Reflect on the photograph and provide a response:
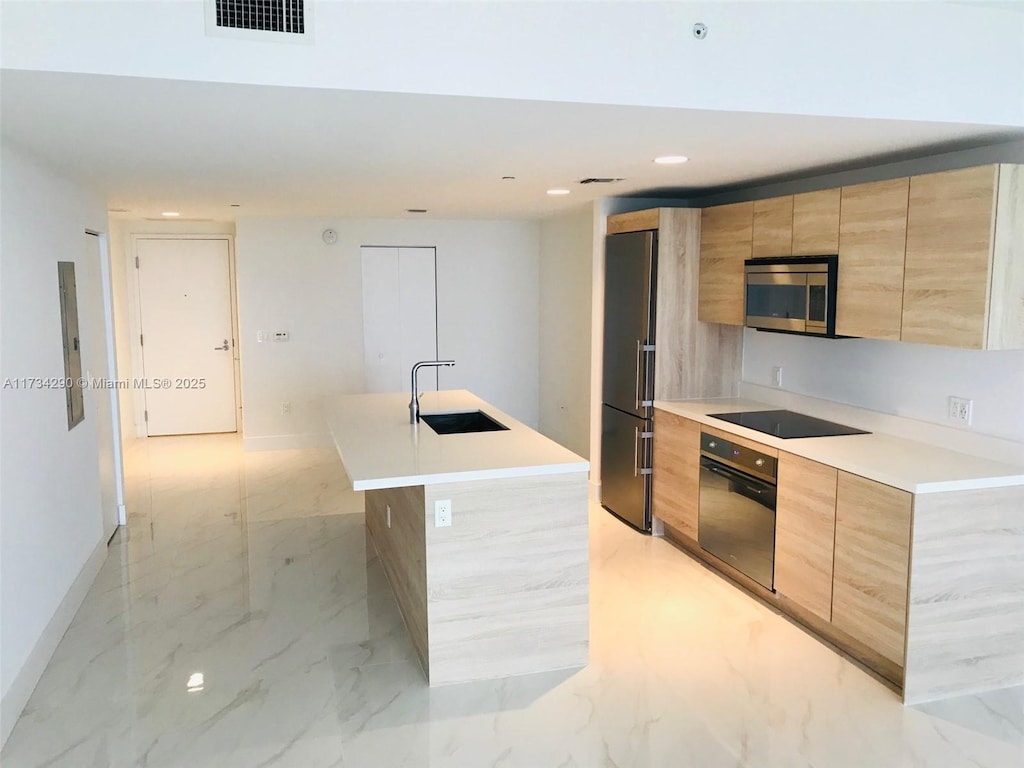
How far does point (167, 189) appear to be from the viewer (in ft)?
15.5

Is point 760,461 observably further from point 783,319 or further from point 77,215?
point 77,215

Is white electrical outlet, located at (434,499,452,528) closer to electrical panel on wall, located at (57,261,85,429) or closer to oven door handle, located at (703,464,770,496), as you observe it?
oven door handle, located at (703,464,770,496)

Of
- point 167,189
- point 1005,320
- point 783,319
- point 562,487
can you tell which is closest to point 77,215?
point 167,189

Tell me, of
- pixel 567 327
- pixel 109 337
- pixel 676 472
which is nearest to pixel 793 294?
pixel 676 472

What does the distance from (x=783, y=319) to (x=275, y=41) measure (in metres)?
2.77

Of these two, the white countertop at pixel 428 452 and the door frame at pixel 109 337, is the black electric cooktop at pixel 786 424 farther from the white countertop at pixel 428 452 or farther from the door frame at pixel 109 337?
the door frame at pixel 109 337

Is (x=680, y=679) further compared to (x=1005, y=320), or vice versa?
(x=680, y=679)

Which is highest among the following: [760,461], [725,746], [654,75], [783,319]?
[654,75]

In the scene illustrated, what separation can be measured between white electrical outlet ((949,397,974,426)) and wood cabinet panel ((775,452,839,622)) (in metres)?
0.65

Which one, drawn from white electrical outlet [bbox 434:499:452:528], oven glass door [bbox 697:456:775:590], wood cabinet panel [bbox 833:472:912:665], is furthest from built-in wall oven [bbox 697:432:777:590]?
white electrical outlet [bbox 434:499:452:528]

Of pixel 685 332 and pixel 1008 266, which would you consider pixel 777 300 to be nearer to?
pixel 685 332

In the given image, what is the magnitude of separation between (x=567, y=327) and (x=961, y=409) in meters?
3.77

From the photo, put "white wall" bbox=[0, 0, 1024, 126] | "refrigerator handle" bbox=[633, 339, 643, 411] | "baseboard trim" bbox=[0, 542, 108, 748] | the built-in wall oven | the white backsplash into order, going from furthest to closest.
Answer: "refrigerator handle" bbox=[633, 339, 643, 411], the built-in wall oven, the white backsplash, "baseboard trim" bbox=[0, 542, 108, 748], "white wall" bbox=[0, 0, 1024, 126]

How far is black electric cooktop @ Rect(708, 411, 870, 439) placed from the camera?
3.80 metres
